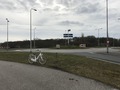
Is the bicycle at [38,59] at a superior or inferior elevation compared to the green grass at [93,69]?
superior

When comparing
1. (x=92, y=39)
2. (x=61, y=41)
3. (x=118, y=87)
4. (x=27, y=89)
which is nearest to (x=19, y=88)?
(x=27, y=89)

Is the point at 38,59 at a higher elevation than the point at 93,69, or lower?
higher

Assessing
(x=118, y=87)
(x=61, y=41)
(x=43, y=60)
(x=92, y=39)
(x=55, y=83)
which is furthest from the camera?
(x=92, y=39)

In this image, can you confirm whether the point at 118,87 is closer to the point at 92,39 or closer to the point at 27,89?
the point at 27,89

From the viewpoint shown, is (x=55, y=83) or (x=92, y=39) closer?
(x=55, y=83)

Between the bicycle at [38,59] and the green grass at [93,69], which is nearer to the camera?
the green grass at [93,69]

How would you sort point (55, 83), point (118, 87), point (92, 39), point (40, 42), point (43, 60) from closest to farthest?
1. point (118, 87)
2. point (55, 83)
3. point (43, 60)
4. point (40, 42)
5. point (92, 39)

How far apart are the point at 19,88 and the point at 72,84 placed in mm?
2291

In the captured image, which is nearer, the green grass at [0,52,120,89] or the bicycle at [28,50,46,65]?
the green grass at [0,52,120,89]

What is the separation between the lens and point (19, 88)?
32.8 feet

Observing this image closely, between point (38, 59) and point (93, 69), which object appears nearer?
point (93, 69)

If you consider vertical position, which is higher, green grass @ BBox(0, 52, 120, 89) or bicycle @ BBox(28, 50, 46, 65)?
bicycle @ BBox(28, 50, 46, 65)

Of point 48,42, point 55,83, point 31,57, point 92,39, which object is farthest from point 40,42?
point 55,83

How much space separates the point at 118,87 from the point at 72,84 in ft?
6.10
